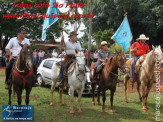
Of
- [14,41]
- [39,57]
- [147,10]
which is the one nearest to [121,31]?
[14,41]

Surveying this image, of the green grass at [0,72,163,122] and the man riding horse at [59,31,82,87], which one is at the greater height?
the man riding horse at [59,31,82,87]

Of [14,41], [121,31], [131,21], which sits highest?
[131,21]

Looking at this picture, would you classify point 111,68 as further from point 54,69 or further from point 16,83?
point 16,83

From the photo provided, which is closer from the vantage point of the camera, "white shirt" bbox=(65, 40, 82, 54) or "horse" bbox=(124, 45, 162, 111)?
"white shirt" bbox=(65, 40, 82, 54)

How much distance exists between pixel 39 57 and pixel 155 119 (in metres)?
17.4

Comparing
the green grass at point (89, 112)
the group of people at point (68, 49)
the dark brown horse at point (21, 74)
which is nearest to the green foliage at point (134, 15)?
the group of people at point (68, 49)

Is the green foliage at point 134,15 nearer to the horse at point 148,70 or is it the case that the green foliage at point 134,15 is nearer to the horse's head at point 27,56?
the horse at point 148,70

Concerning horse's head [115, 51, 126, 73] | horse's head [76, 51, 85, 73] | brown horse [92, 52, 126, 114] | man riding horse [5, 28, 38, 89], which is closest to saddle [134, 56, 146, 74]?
brown horse [92, 52, 126, 114]

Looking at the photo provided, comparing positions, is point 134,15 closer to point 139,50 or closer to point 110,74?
point 139,50

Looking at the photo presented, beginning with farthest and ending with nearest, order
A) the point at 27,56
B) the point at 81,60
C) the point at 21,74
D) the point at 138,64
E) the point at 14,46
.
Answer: the point at 138,64 → the point at 14,46 → the point at 81,60 → the point at 21,74 → the point at 27,56

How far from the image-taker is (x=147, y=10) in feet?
102

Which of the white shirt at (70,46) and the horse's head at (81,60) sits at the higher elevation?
the white shirt at (70,46)

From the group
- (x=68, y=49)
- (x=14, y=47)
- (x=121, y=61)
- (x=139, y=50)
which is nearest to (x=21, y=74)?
(x=14, y=47)

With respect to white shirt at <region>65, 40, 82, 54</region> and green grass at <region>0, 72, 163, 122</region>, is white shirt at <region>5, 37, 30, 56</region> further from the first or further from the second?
green grass at <region>0, 72, 163, 122</region>
